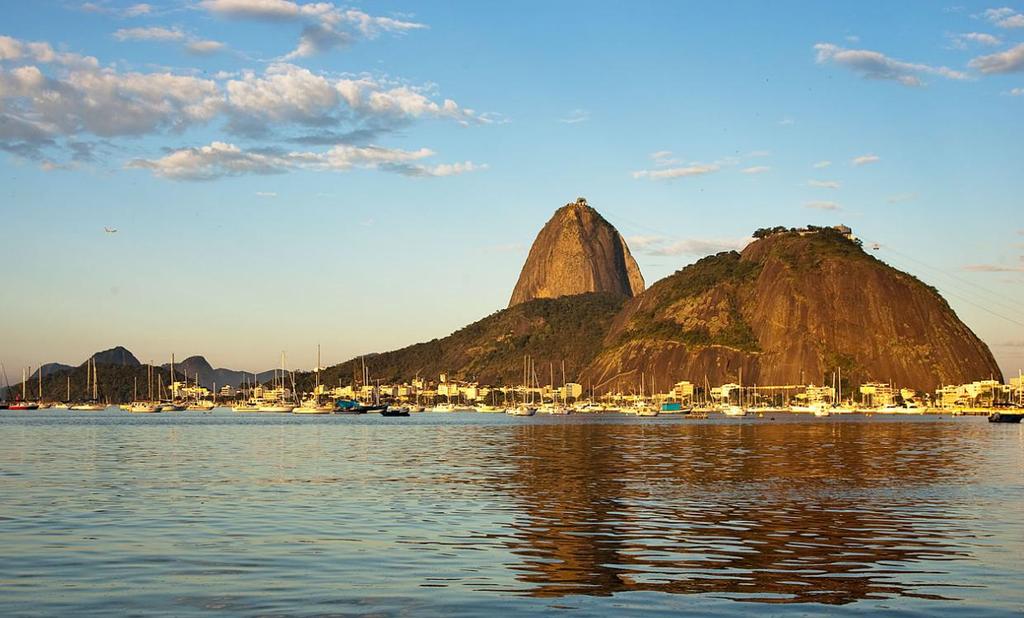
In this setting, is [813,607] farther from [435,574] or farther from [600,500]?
[600,500]

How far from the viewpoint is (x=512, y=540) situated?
3103 centimetres

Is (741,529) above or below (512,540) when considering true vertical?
below

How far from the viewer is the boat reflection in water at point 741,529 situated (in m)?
23.8

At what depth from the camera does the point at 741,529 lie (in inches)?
1309

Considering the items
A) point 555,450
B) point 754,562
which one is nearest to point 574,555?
point 754,562

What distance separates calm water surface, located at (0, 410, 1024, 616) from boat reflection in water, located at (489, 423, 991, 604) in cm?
13

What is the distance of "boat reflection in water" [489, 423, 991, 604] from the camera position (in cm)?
2383

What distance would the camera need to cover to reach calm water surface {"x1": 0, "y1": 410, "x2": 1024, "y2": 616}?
21906 mm

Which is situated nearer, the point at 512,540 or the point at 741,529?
the point at 512,540

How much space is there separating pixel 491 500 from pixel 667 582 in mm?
19717

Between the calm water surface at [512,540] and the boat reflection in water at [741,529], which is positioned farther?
the boat reflection in water at [741,529]

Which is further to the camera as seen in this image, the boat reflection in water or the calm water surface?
the boat reflection in water

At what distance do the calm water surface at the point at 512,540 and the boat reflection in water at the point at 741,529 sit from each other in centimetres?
13

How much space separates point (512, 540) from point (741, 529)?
7.39m
